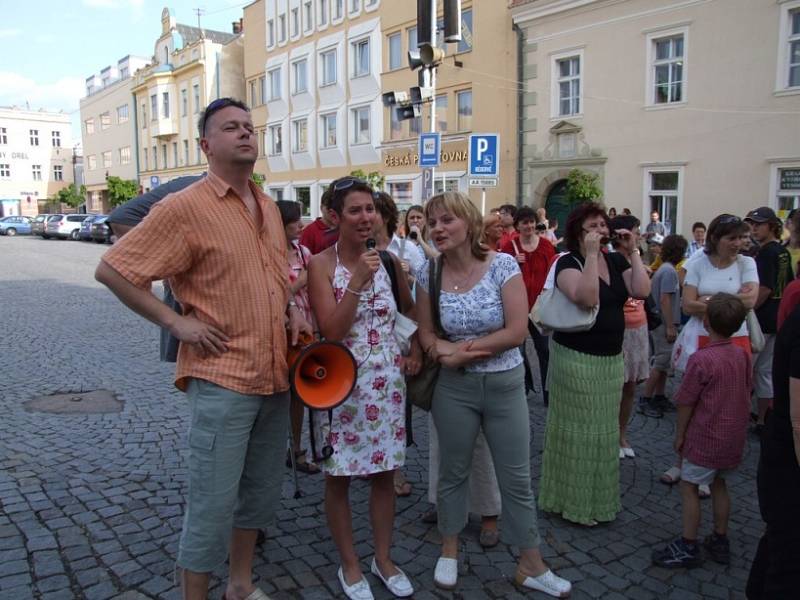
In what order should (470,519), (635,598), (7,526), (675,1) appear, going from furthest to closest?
1. (675,1)
2. (470,519)
3. (7,526)
4. (635,598)

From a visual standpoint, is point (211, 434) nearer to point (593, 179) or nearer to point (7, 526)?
point (7, 526)

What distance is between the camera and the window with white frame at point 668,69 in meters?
16.2

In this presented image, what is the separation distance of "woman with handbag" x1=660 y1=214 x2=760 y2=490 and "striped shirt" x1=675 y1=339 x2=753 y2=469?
108 centimetres

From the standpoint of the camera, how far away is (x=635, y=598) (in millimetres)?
3010

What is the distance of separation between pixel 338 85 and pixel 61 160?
59040mm

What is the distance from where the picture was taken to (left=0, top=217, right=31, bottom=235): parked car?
4253cm

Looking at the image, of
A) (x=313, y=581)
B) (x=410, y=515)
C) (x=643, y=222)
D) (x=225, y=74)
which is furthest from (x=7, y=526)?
(x=225, y=74)

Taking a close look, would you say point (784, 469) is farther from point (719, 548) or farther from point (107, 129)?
point (107, 129)

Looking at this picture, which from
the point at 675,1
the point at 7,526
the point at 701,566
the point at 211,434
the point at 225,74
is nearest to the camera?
the point at 211,434

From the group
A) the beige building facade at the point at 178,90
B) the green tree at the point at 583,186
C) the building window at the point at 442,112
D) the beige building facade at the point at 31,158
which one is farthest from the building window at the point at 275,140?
the beige building facade at the point at 31,158

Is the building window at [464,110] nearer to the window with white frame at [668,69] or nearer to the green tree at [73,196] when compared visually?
the window with white frame at [668,69]

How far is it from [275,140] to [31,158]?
53307 mm

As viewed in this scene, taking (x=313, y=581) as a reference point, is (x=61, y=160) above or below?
above

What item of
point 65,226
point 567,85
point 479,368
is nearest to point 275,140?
point 65,226
